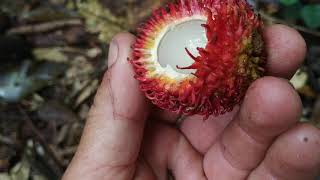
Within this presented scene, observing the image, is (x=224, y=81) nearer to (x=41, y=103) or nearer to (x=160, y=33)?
(x=160, y=33)

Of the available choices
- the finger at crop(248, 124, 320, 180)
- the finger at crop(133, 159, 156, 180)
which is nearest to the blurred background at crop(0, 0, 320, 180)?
the finger at crop(133, 159, 156, 180)

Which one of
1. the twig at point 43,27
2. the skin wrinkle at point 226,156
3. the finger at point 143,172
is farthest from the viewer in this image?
the twig at point 43,27

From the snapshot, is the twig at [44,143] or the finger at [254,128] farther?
the twig at [44,143]

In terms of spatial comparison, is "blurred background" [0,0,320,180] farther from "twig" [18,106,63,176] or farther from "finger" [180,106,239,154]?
"finger" [180,106,239,154]

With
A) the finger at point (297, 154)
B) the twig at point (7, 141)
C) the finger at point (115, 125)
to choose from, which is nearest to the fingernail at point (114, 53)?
the finger at point (115, 125)

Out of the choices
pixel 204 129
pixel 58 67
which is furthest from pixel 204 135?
pixel 58 67

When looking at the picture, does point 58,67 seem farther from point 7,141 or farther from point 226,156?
point 226,156

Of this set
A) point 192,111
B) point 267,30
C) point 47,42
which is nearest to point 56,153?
point 47,42

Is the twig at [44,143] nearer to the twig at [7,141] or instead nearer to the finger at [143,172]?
the twig at [7,141]
